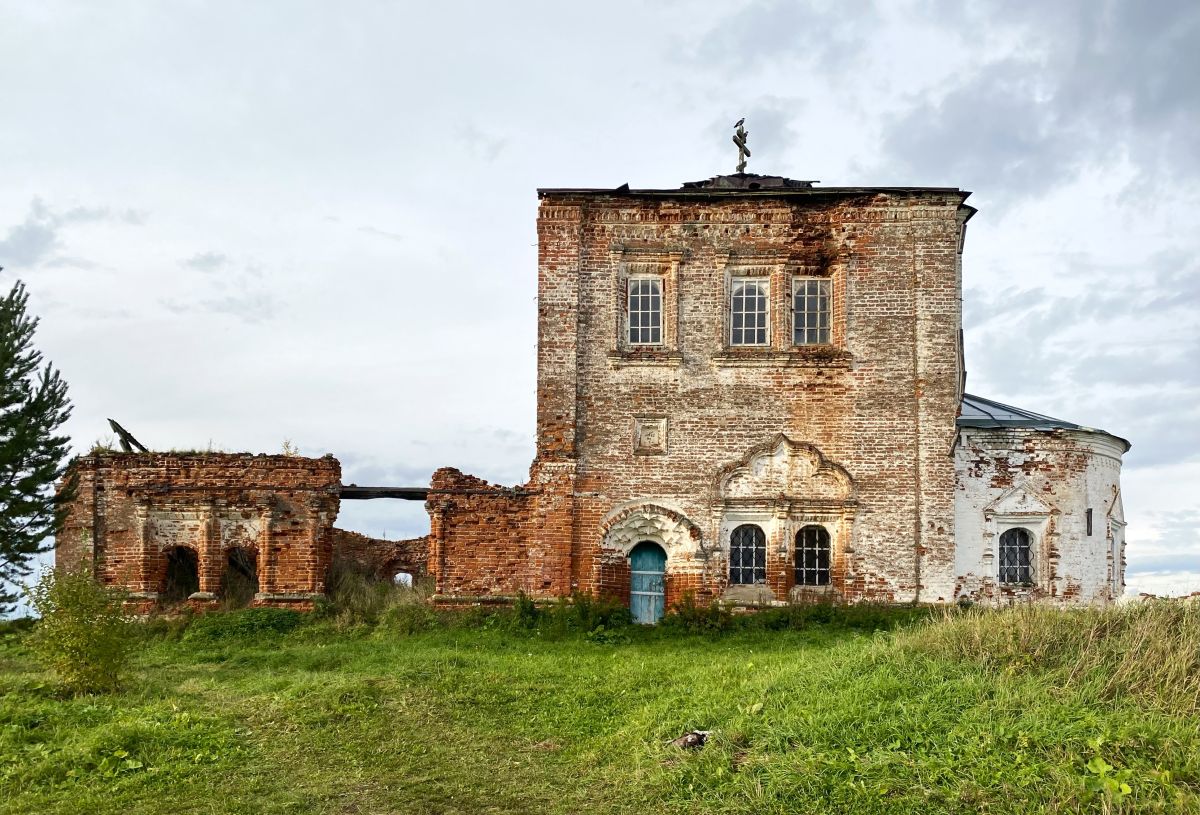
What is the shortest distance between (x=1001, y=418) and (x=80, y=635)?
14.0 meters

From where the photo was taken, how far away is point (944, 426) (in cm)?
1641

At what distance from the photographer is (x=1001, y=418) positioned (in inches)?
681

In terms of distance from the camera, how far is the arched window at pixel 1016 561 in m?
16.6

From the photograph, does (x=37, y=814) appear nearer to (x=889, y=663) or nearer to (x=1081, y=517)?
(x=889, y=663)

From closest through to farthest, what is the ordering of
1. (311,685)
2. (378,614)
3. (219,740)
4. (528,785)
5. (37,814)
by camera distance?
1. (37,814)
2. (528,785)
3. (219,740)
4. (311,685)
5. (378,614)

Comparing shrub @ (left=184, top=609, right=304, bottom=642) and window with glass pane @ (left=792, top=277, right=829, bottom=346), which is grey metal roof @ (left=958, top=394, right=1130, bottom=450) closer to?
window with glass pane @ (left=792, top=277, right=829, bottom=346)

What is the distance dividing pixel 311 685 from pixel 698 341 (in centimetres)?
841

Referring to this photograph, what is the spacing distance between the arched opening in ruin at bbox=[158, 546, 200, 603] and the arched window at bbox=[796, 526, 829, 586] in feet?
32.6

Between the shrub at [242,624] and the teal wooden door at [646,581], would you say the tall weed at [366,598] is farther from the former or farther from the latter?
the teal wooden door at [646,581]

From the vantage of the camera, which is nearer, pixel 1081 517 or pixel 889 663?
pixel 889 663

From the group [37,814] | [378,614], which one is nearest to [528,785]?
[37,814]

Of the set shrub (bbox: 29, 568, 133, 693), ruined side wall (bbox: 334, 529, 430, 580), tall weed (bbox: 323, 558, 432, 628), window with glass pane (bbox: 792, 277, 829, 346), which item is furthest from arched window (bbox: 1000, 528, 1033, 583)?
shrub (bbox: 29, 568, 133, 693)

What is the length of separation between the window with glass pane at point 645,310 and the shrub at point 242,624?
23.2 ft

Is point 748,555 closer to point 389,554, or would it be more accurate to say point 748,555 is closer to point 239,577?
point 389,554
